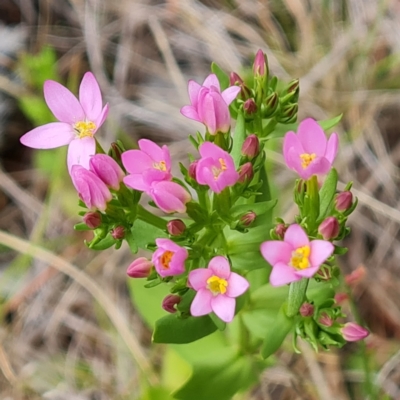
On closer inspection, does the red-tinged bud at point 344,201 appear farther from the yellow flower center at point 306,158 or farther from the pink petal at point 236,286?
the pink petal at point 236,286

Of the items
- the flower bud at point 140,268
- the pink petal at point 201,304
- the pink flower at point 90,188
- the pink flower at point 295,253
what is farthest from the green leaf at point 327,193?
the pink flower at point 90,188

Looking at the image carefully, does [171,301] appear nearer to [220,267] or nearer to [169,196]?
[220,267]

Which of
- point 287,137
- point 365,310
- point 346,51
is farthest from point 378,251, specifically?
point 287,137

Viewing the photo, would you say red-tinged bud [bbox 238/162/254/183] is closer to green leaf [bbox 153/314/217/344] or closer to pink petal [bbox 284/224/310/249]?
pink petal [bbox 284/224/310/249]

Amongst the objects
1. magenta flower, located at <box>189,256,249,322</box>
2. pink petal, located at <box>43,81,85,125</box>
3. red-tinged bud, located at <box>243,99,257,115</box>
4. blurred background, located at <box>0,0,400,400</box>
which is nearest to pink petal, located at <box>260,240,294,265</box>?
magenta flower, located at <box>189,256,249,322</box>

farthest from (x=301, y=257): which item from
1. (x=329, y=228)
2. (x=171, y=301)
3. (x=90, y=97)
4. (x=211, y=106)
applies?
(x=90, y=97)
